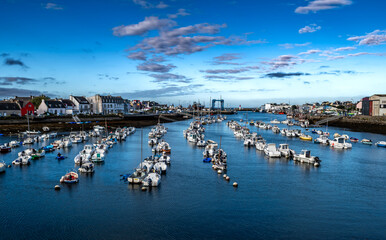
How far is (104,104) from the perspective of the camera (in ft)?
394

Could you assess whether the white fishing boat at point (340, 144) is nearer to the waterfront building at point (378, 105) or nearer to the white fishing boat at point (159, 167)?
the white fishing boat at point (159, 167)

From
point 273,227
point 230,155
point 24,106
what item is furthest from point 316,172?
point 24,106

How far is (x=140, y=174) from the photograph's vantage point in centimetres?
2831

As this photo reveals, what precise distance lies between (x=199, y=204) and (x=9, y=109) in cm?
9051

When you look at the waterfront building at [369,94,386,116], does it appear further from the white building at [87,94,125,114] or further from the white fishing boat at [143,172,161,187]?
the white fishing boat at [143,172,161,187]

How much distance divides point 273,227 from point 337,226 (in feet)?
14.0

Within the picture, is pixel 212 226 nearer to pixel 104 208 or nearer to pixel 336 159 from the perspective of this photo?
pixel 104 208

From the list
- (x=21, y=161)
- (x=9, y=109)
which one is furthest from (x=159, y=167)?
(x=9, y=109)

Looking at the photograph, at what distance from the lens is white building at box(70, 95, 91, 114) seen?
4377 inches

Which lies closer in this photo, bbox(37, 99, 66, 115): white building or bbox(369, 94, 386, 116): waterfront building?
bbox(37, 99, 66, 115): white building

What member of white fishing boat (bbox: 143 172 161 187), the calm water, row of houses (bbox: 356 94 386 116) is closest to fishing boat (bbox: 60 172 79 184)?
the calm water

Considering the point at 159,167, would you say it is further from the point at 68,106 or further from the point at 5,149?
Answer: the point at 68,106

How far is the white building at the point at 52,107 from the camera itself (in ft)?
325

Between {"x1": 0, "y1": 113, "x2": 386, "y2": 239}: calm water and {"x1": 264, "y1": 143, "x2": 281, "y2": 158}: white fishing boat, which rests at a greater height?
{"x1": 264, "y1": 143, "x2": 281, "y2": 158}: white fishing boat
